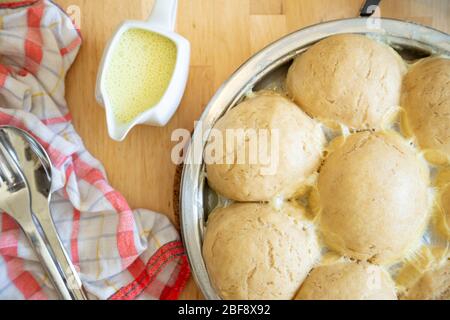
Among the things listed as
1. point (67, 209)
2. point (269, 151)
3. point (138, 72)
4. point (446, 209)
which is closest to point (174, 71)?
point (138, 72)

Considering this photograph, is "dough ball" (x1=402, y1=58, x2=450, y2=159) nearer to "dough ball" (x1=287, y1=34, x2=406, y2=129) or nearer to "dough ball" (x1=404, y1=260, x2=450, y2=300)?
"dough ball" (x1=287, y1=34, x2=406, y2=129)

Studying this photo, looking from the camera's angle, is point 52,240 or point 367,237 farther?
point 52,240

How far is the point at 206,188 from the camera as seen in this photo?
0.75 metres

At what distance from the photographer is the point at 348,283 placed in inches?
24.3

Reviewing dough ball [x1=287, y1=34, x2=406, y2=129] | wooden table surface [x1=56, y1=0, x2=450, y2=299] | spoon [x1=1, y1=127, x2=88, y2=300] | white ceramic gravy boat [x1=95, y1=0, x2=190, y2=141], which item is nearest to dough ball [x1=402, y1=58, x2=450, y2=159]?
dough ball [x1=287, y1=34, x2=406, y2=129]

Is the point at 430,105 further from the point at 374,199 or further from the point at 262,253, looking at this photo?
the point at 262,253

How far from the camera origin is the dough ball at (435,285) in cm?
62

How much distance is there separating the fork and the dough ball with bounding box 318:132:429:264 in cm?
44

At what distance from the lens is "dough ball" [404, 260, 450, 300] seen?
62 centimetres

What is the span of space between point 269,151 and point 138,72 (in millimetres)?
274
